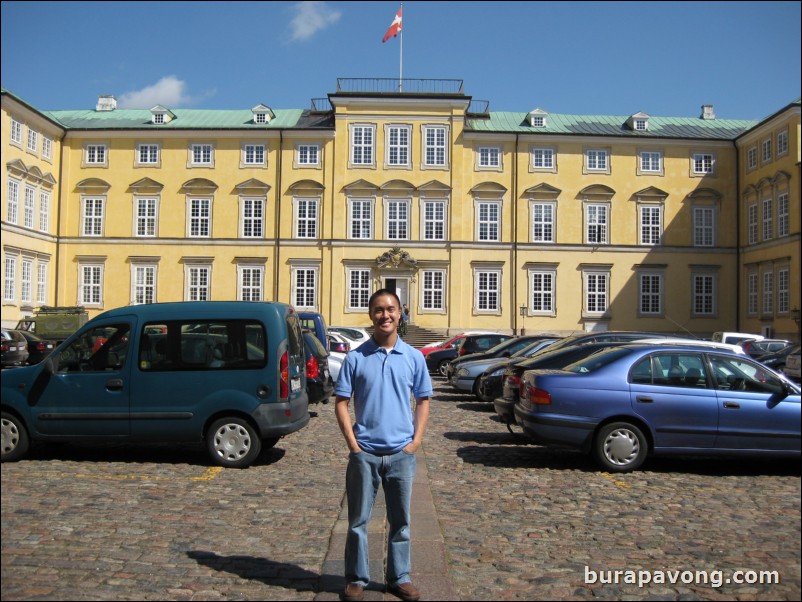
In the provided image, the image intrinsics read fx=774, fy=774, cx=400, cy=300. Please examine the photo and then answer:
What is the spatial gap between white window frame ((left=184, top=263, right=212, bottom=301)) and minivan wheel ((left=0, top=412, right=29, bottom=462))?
1586 inches

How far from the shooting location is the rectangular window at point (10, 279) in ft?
144

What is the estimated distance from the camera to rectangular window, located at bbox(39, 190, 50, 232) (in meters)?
48.2

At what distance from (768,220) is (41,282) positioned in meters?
44.6

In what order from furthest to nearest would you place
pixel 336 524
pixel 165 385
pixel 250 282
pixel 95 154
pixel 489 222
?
pixel 95 154, pixel 250 282, pixel 489 222, pixel 165 385, pixel 336 524

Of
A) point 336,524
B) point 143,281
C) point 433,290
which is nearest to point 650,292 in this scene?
point 433,290

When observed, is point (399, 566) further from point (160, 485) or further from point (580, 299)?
point (580, 299)

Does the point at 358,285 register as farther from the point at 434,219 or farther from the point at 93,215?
the point at 93,215

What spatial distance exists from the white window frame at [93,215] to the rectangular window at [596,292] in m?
31.5

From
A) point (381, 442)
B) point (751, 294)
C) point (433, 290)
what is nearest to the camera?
point (381, 442)

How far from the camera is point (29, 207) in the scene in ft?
154

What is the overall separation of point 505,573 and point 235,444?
209 inches

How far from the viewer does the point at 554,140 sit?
49.7 metres

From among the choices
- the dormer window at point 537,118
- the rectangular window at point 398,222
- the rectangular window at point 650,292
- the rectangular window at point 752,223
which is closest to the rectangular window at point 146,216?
the rectangular window at point 398,222

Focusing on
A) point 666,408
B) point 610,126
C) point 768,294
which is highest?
point 610,126
